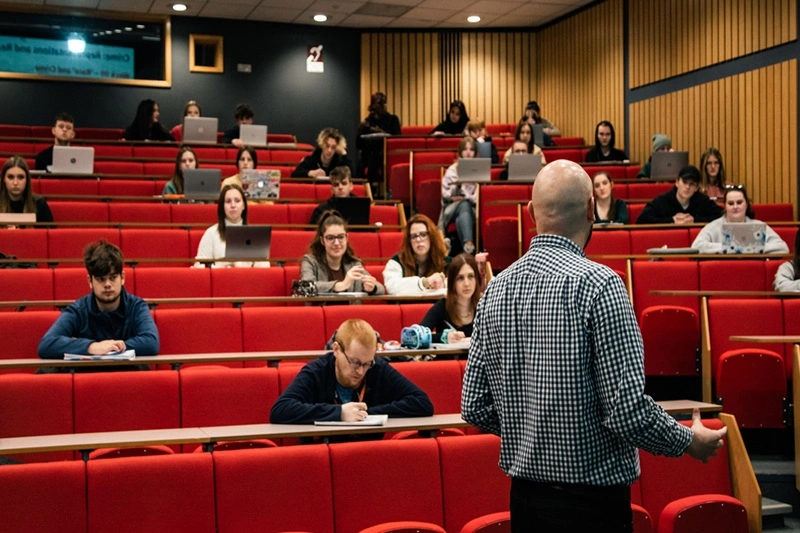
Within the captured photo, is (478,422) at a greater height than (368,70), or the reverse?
(368,70)

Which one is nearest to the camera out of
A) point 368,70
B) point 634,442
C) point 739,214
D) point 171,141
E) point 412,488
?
point 634,442

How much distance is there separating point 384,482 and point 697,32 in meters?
6.77

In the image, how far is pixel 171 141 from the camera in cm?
841

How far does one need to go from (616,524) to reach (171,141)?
7439 millimetres

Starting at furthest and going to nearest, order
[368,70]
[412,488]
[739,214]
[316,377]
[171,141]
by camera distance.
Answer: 1. [368,70]
2. [171,141]
3. [739,214]
4. [316,377]
5. [412,488]

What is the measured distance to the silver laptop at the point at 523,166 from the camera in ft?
22.4

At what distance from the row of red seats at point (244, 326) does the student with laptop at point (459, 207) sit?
7.53 ft

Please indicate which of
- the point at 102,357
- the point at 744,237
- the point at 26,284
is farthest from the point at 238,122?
the point at 102,357

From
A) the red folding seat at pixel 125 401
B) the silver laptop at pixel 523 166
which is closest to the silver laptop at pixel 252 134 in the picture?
the silver laptop at pixel 523 166

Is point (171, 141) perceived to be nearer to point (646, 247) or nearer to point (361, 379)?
point (646, 247)

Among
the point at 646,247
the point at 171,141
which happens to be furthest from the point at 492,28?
the point at 646,247

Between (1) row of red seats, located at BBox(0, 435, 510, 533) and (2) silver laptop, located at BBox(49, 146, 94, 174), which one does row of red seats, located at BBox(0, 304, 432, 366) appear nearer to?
(1) row of red seats, located at BBox(0, 435, 510, 533)

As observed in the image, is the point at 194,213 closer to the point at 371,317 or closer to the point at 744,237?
the point at 371,317

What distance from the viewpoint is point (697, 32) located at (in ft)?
26.8
